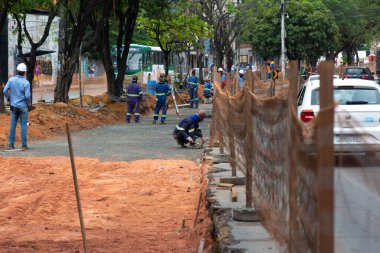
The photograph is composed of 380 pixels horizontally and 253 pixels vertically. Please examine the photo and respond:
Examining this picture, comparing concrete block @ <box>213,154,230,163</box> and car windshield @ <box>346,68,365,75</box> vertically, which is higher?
car windshield @ <box>346,68,365,75</box>

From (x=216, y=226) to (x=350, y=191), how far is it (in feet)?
14.6

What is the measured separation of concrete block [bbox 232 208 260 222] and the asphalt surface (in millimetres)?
8441

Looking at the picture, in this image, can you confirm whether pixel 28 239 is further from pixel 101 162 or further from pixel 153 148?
pixel 153 148

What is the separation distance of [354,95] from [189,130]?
5.62 meters

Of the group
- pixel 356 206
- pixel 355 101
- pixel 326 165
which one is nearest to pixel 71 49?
pixel 355 101

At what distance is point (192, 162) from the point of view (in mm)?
16172

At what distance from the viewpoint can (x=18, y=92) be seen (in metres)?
17.9

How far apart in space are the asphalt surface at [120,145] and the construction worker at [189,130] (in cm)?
22

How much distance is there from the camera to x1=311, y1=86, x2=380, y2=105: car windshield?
14066mm

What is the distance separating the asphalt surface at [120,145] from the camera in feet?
57.6

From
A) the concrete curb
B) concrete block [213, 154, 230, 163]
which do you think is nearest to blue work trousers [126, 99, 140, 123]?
concrete block [213, 154, 230, 163]

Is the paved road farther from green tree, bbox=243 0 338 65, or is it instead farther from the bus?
green tree, bbox=243 0 338 65

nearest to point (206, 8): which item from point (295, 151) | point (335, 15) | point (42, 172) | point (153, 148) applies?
point (335, 15)

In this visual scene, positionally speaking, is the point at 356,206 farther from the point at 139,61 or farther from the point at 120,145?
the point at 139,61
